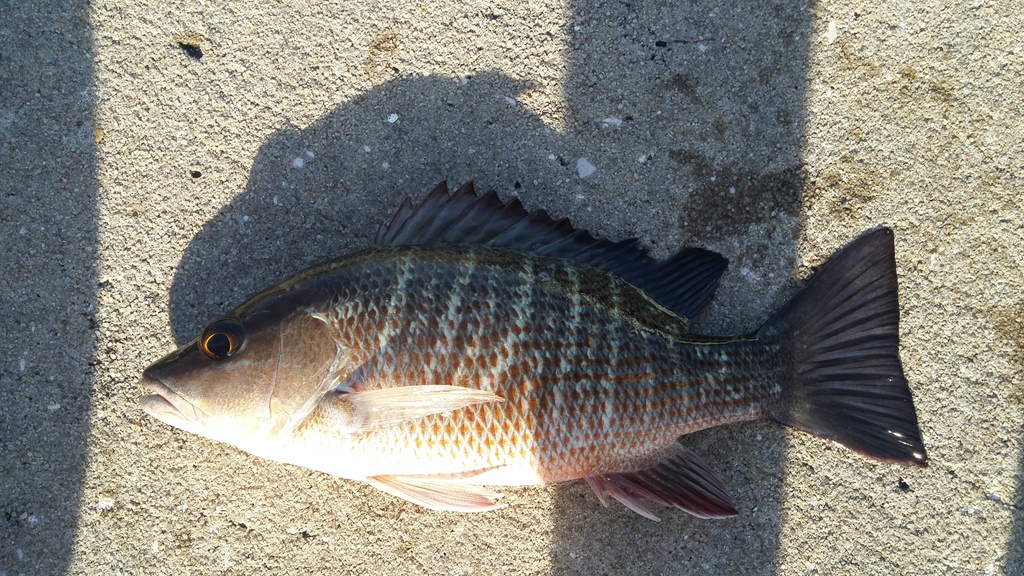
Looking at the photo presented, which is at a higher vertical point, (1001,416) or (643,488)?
(1001,416)

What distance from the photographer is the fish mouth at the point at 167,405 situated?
2.29 metres

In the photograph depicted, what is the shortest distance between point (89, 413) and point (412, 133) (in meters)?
1.87

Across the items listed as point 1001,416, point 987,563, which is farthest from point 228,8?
point 987,563

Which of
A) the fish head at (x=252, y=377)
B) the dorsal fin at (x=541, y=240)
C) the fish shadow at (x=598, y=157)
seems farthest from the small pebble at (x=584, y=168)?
the fish head at (x=252, y=377)

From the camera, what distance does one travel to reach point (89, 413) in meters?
2.79

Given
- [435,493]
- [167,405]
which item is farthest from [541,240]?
[167,405]

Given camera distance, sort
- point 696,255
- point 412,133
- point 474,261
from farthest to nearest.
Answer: point 412,133, point 696,255, point 474,261

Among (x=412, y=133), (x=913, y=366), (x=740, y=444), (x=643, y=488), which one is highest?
(x=913, y=366)

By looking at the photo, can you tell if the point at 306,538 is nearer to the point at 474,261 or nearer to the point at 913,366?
the point at 474,261

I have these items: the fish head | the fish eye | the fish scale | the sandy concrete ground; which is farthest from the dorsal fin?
the fish eye

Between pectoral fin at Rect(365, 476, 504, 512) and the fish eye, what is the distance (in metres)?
0.70

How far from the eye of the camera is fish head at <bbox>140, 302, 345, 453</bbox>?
225 cm

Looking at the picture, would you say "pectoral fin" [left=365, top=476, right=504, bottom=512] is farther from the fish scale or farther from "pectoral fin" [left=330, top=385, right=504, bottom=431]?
"pectoral fin" [left=330, top=385, right=504, bottom=431]

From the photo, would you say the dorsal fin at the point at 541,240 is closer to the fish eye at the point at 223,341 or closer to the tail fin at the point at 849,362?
the tail fin at the point at 849,362
